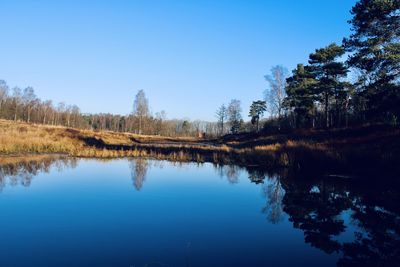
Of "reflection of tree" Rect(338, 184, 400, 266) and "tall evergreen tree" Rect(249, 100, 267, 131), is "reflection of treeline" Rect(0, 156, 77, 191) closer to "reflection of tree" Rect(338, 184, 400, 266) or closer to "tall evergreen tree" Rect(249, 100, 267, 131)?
"reflection of tree" Rect(338, 184, 400, 266)

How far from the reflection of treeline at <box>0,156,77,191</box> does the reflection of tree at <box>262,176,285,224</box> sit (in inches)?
289

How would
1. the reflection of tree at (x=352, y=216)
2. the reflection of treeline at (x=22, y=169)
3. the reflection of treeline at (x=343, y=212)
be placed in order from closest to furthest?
the reflection of tree at (x=352, y=216) < the reflection of treeline at (x=343, y=212) < the reflection of treeline at (x=22, y=169)

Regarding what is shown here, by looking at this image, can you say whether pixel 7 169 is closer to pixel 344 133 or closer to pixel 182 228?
pixel 182 228

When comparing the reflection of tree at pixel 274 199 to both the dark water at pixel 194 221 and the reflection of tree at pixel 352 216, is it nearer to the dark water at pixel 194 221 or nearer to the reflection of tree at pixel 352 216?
the dark water at pixel 194 221

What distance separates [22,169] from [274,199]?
9690 mm

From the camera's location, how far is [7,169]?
504 inches

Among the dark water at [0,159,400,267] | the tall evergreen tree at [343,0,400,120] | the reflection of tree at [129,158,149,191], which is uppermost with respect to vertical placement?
the tall evergreen tree at [343,0,400,120]

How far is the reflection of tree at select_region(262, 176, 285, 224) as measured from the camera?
7.91 meters

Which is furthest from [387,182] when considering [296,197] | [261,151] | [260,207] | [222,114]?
[222,114]

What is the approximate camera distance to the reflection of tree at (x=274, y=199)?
26.0 ft

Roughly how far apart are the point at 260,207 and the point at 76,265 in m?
5.21

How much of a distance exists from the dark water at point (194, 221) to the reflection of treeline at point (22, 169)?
0.10m

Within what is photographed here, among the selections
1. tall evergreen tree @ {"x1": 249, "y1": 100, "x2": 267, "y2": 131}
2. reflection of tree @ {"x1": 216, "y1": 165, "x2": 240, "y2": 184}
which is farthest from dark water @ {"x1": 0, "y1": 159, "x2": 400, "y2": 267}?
tall evergreen tree @ {"x1": 249, "y1": 100, "x2": 267, "y2": 131}

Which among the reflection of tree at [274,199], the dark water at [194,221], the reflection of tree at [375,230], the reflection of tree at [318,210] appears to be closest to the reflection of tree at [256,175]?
the dark water at [194,221]
